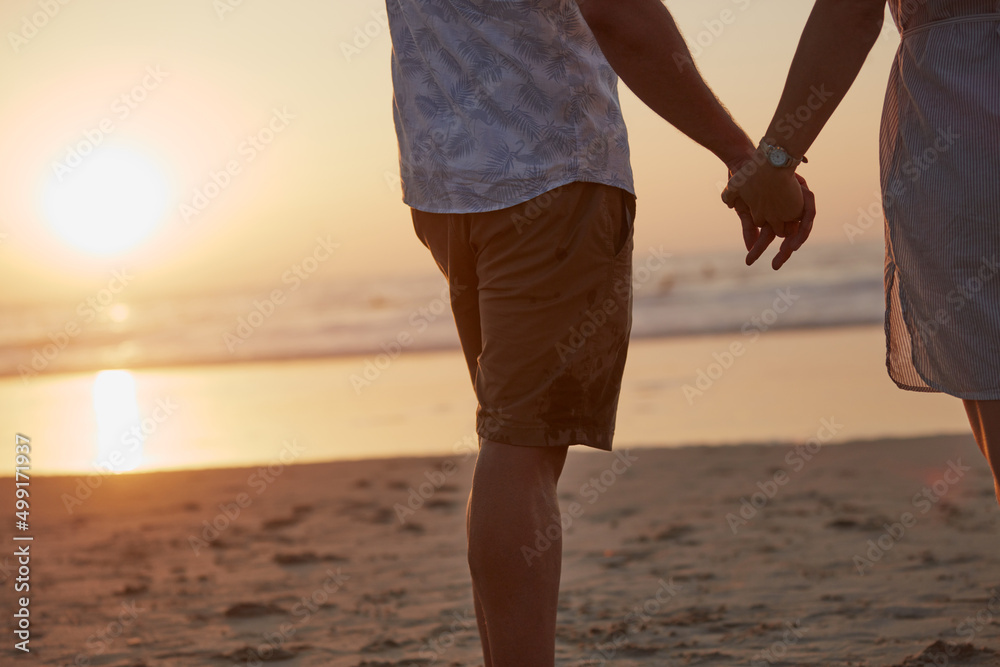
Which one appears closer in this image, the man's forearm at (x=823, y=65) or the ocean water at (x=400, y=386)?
the man's forearm at (x=823, y=65)

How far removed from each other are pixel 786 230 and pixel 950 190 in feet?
1.40

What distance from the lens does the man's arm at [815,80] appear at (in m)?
1.76

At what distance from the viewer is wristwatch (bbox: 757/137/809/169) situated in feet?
6.32

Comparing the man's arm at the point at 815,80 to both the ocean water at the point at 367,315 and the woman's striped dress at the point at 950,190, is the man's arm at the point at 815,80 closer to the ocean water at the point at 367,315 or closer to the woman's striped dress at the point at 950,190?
the woman's striped dress at the point at 950,190

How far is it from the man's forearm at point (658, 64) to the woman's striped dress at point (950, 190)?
356 millimetres

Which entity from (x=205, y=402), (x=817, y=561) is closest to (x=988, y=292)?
(x=817, y=561)

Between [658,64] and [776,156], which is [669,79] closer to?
[658,64]

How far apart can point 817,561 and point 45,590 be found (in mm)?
2864

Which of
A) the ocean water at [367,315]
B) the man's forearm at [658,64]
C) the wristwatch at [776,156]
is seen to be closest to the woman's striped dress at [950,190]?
the wristwatch at [776,156]

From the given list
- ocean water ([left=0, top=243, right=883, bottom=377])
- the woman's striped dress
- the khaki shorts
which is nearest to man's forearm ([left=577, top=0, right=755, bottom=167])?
the khaki shorts

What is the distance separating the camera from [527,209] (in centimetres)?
169

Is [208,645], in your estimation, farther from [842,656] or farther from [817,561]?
[817,561]

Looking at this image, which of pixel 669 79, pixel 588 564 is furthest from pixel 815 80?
pixel 588 564

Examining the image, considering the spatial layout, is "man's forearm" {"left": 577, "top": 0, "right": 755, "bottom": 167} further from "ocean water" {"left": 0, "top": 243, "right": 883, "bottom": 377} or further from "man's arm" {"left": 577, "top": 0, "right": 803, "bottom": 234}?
"ocean water" {"left": 0, "top": 243, "right": 883, "bottom": 377}
